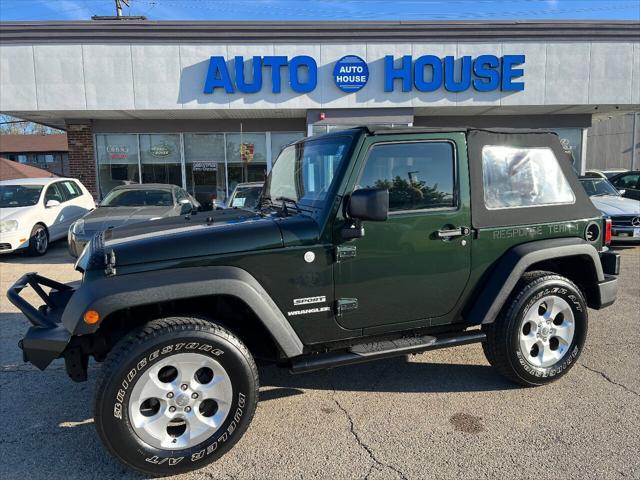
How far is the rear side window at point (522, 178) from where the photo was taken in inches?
135

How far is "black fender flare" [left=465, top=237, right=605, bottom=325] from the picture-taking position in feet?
10.9

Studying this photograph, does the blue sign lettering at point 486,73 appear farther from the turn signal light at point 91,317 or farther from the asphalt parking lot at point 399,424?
the turn signal light at point 91,317

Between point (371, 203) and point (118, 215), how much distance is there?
259 inches

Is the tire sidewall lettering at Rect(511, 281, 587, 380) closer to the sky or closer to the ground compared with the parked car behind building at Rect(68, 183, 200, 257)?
closer to the ground

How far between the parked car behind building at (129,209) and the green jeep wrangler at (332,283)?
170 inches

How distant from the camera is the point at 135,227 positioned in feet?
11.7

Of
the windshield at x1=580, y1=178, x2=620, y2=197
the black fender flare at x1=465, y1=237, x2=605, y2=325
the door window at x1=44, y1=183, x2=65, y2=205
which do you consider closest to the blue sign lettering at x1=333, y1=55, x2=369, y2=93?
the windshield at x1=580, y1=178, x2=620, y2=197

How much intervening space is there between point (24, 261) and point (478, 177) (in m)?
8.85

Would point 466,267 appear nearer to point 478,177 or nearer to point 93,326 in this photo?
point 478,177

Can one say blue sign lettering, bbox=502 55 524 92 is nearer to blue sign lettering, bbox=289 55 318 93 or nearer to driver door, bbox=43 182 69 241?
blue sign lettering, bbox=289 55 318 93

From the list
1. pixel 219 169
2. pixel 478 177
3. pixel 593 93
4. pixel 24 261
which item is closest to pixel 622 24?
pixel 593 93

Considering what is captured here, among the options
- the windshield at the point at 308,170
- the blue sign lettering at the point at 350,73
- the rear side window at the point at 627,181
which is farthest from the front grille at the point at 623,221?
the windshield at the point at 308,170

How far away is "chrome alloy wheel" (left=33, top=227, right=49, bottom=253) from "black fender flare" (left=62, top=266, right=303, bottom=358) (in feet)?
25.8

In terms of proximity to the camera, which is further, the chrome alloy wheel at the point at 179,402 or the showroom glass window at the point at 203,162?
the showroom glass window at the point at 203,162
